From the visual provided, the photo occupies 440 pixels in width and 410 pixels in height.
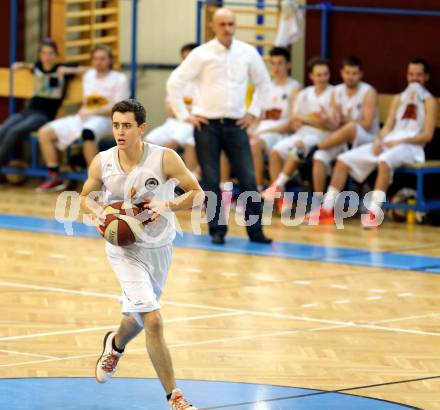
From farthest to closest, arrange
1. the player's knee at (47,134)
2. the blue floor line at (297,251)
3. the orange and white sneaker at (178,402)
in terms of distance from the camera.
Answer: the player's knee at (47,134) < the blue floor line at (297,251) < the orange and white sneaker at (178,402)

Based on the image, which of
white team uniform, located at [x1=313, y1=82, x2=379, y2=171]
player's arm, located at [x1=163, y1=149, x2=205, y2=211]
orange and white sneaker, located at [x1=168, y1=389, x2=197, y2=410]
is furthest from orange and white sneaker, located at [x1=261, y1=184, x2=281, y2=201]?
orange and white sneaker, located at [x1=168, y1=389, x2=197, y2=410]

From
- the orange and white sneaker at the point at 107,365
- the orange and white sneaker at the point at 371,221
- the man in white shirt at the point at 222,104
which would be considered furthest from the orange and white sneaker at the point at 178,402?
the orange and white sneaker at the point at 371,221

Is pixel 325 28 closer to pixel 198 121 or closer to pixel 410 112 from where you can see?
pixel 410 112

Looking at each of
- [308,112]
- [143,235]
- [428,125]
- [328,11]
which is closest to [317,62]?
[308,112]

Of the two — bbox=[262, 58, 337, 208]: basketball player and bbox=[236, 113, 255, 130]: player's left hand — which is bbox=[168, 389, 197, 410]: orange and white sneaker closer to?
bbox=[236, 113, 255, 130]: player's left hand

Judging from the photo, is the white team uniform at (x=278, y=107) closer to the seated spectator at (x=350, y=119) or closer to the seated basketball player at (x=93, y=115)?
the seated spectator at (x=350, y=119)

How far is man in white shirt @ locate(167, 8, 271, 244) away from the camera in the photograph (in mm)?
11906

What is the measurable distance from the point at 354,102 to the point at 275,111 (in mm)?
1084

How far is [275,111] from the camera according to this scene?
14.7 m

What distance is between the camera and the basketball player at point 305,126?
14.0m

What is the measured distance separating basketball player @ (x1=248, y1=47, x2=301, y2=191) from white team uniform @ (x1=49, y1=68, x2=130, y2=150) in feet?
6.20

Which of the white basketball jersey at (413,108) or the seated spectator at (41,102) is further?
the seated spectator at (41,102)

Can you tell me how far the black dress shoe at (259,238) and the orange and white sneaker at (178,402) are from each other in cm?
624

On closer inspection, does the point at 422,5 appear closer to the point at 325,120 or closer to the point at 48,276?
the point at 325,120
